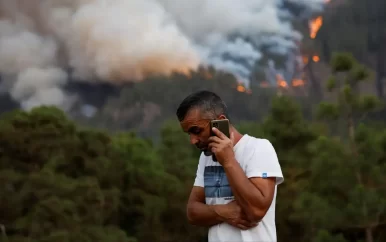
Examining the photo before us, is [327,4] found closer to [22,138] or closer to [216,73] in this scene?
[216,73]

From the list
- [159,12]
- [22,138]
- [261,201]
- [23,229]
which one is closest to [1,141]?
[22,138]

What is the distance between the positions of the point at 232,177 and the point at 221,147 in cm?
6

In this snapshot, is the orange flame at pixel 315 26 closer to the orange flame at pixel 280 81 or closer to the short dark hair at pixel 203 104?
the orange flame at pixel 280 81

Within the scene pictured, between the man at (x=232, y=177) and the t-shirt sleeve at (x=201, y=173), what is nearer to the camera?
the man at (x=232, y=177)

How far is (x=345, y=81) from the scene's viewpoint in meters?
6.43

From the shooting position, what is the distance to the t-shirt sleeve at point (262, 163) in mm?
1088

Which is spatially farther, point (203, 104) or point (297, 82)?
point (297, 82)

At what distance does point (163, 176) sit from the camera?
9047mm

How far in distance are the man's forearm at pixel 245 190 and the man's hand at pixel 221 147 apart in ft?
0.04

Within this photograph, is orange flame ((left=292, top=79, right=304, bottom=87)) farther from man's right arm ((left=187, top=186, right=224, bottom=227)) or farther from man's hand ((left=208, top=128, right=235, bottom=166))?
man's hand ((left=208, top=128, right=235, bottom=166))

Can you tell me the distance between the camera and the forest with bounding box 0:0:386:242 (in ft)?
21.0

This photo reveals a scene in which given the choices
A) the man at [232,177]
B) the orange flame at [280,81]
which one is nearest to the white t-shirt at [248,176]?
the man at [232,177]

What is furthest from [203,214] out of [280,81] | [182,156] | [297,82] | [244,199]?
[297,82]

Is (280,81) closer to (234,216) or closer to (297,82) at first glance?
(297,82)
